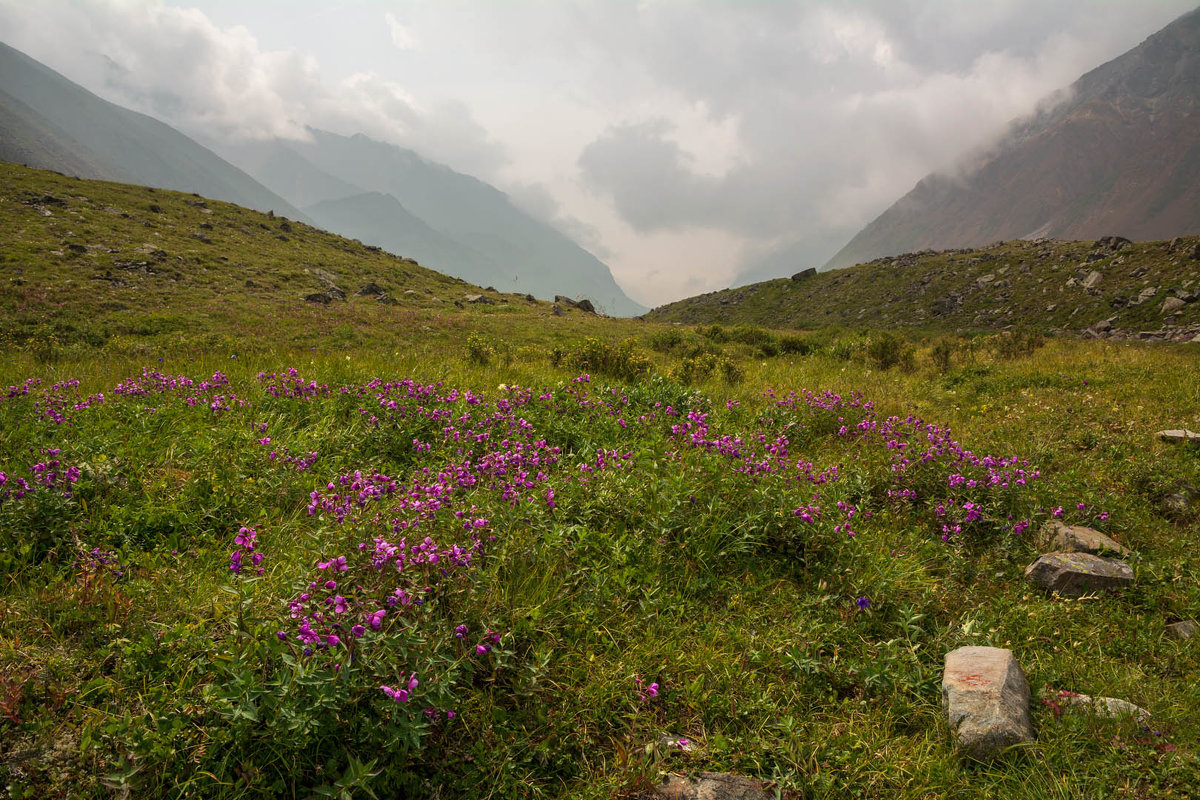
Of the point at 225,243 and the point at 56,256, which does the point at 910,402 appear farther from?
the point at 225,243

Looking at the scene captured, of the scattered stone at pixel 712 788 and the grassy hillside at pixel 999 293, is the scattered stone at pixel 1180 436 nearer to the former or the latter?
the scattered stone at pixel 712 788

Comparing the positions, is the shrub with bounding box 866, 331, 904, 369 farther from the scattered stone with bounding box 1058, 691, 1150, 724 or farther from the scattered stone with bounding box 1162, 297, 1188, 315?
the scattered stone with bounding box 1162, 297, 1188, 315

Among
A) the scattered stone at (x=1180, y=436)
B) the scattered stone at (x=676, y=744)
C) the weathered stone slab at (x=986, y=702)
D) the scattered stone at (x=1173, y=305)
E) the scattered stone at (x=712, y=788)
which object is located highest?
the scattered stone at (x=1173, y=305)

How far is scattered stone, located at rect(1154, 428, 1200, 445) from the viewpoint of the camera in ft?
21.8

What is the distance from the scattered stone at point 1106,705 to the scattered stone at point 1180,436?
19.1 ft

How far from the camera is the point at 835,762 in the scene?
106 inches

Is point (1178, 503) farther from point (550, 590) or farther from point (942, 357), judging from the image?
point (942, 357)

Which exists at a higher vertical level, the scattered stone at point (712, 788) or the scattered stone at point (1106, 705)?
the scattered stone at point (1106, 705)

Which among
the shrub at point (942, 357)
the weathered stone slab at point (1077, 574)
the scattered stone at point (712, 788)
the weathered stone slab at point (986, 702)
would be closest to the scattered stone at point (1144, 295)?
the shrub at point (942, 357)

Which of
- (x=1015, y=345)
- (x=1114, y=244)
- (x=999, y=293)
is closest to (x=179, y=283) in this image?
(x=1015, y=345)

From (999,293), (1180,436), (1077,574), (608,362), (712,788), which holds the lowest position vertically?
(712,788)

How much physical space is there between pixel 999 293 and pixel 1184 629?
48611 mm

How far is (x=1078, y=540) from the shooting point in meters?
4.79

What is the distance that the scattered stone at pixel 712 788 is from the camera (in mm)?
2469
